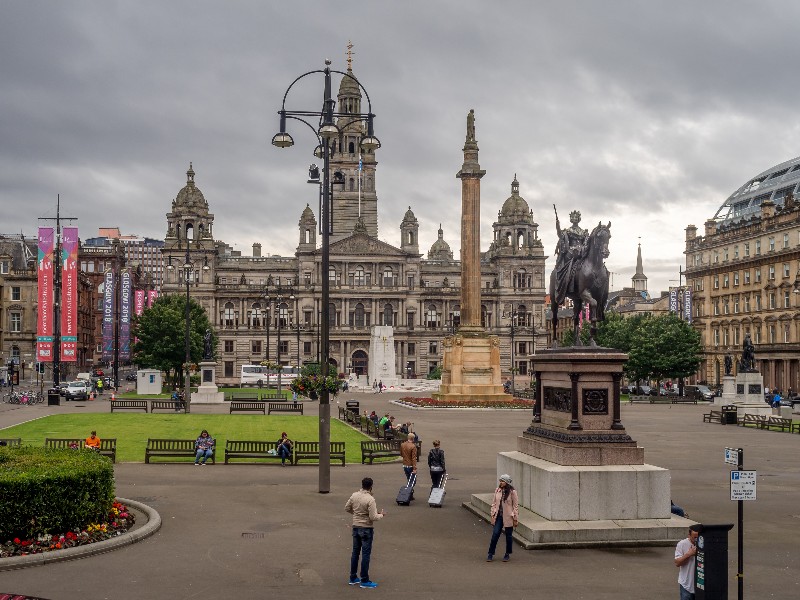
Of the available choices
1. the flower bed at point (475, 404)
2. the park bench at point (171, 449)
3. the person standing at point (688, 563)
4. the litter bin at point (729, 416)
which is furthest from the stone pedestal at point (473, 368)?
the person standing at point (688, 563)

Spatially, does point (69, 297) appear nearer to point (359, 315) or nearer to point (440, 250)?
point (359, 315)

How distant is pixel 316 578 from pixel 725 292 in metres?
88.4

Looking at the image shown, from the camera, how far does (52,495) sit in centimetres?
1552

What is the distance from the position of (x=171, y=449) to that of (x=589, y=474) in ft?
55.2

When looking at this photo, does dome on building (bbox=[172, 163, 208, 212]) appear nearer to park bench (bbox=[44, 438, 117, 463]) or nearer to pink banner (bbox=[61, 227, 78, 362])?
pink banner (bbox=[61, 227, 78, 362])

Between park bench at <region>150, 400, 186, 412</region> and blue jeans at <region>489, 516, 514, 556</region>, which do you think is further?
park bench at <region>150, 400, 186, 412</region>

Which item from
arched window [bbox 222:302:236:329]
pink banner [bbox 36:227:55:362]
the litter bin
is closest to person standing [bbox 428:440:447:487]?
the litter bin

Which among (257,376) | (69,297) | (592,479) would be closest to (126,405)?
(69,297)

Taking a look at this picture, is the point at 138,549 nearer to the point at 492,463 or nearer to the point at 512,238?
the point at 492,463

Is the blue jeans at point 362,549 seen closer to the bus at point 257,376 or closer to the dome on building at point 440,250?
the bus at point 257,376

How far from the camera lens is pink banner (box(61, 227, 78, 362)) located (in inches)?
2717

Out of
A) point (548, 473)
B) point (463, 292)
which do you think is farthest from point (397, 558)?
point (463, 292)

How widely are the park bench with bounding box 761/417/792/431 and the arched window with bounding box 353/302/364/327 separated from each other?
288 feet

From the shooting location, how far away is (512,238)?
138 metres
